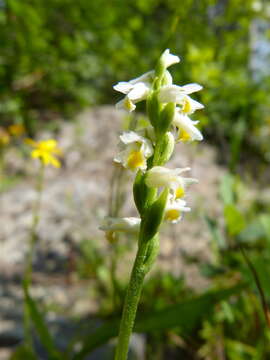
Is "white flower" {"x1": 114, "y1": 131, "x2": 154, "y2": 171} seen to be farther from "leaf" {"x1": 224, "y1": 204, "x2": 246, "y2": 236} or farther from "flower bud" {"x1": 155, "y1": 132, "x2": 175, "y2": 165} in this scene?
"leaf" {"x1": 224, "y1": 204, "x2": 246, "y2": 236}

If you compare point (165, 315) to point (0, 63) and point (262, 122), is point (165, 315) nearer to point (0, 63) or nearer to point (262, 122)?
point (0, 63)

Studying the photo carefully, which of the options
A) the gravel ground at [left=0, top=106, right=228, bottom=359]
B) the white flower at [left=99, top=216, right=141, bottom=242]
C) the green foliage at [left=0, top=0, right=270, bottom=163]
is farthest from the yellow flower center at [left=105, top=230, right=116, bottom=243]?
the gravel ground at [left=0, top=106, right=228, bottom=359]

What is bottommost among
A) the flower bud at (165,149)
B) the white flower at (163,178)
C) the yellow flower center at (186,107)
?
the white flower at (163,178)

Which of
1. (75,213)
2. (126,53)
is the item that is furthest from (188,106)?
(75,213)

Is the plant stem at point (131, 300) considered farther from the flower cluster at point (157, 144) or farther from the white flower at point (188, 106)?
the white flower at point (188, 106)

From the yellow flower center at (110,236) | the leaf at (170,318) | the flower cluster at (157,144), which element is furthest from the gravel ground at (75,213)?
the flower cluster at (157,144)

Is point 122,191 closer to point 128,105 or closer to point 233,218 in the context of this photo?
point 233,218
